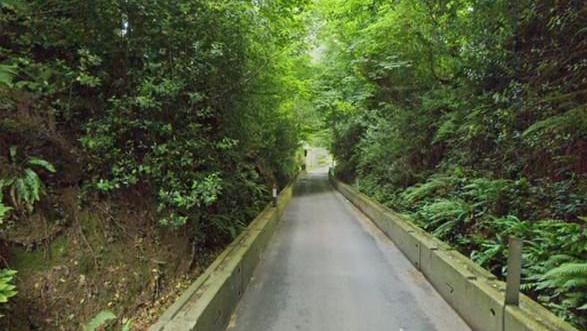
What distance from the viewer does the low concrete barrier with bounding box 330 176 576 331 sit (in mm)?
2996

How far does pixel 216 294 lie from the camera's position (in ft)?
12.1

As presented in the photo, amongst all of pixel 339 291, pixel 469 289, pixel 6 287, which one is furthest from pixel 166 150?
pixel 469 289

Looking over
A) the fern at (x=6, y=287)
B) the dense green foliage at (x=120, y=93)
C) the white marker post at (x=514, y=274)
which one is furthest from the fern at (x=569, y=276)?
the fern at (x=6, y=287)

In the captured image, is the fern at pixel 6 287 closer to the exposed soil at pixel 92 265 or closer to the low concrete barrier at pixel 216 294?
the exposed soil at pixel 92 265

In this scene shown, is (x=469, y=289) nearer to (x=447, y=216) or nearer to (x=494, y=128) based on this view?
(x=447, y=216)

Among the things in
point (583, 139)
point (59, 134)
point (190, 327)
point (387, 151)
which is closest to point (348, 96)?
point (387, 151)

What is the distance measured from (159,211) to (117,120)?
1290 millimetres

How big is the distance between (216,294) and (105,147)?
2.36 m

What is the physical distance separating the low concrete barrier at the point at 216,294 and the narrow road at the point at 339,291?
0.20m

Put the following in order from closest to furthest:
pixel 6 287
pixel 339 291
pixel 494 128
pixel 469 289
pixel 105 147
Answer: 1. pixel 6 287
2. pixel 469 289
3. pixel 105 147
4. pixel 339 291
5. pixel 494 128

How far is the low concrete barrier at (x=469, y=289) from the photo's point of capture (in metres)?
3.00

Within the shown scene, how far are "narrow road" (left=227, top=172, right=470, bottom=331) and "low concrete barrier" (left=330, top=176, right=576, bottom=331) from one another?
0.56 feet

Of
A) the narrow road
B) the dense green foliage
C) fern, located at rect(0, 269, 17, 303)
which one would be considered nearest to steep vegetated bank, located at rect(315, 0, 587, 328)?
the narrow road

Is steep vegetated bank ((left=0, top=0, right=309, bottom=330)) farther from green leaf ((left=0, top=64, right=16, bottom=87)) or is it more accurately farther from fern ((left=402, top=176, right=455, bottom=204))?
fern ((left=402, top=176, right=455, bottom=204))
